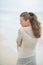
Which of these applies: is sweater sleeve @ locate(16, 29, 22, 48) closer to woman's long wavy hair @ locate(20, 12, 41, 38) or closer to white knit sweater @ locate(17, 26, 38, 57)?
white knit sweater @ locate(17, 26, 38, 57)

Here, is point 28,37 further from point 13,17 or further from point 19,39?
point 13,17

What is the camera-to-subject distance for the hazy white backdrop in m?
1.63

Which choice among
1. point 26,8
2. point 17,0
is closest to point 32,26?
point 26,8

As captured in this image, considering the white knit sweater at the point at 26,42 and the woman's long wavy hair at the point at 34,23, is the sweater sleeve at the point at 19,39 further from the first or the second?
the woman's long wavy hair at the point at 34,23

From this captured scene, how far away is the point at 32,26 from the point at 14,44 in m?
0.31

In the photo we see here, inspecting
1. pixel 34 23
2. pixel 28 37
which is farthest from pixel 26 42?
pixel 34 23

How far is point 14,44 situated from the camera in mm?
1669

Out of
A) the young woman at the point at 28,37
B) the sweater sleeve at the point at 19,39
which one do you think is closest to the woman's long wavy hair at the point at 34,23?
the young woman at the point at 28,37

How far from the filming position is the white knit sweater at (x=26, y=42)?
162cm

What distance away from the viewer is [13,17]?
166cm

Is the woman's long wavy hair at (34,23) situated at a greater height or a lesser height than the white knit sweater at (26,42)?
greater

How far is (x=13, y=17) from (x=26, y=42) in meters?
0.34

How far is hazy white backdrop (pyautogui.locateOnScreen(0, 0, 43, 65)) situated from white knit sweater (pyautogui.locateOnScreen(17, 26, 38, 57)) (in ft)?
0.18

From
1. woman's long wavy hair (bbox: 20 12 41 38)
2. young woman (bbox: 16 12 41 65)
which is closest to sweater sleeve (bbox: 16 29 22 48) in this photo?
young woman (bbox: 16 12 41 65)
